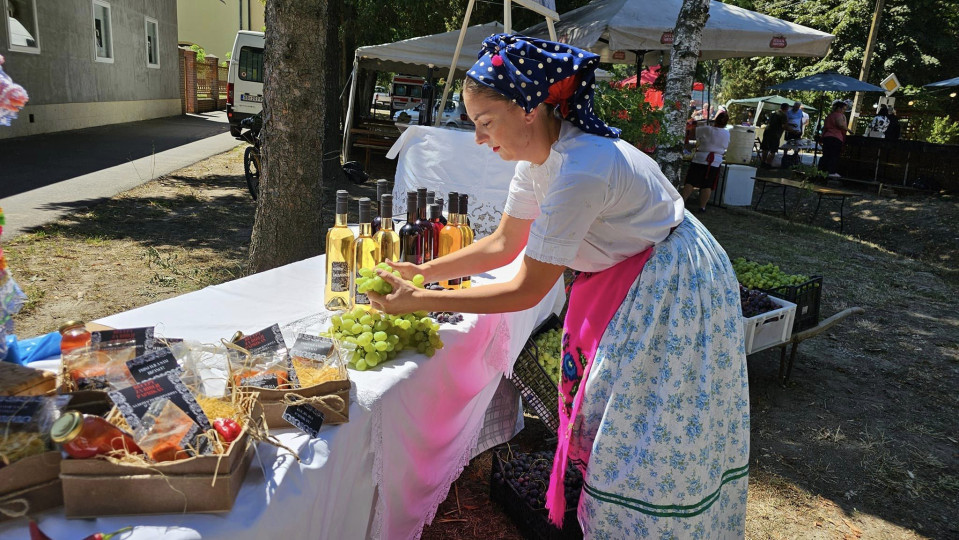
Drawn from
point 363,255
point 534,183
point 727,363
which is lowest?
point 727,363

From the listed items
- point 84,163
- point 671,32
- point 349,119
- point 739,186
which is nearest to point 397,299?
point 671,32

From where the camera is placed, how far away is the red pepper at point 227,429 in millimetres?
1181

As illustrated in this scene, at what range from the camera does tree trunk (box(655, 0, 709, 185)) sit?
606 cm

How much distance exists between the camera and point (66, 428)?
3.38 ft

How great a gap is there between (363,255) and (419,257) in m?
0.25

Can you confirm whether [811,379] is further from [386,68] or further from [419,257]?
[386,68]

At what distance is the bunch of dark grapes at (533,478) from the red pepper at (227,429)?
61.7 inches

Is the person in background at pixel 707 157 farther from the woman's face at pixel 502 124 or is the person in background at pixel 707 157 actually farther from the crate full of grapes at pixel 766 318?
the woman's face at pixel 502 124

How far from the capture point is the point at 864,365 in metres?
4.95

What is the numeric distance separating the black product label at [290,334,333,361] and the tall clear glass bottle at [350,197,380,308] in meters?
0.45

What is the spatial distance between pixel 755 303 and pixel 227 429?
3689mm

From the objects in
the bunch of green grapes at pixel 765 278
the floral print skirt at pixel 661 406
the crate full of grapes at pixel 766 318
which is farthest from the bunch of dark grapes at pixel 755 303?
the floral print skirt at pixel 661 406

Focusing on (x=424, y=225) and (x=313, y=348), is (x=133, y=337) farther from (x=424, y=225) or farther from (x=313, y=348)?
(x=424, y=225)

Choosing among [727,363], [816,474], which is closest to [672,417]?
[727,363]
